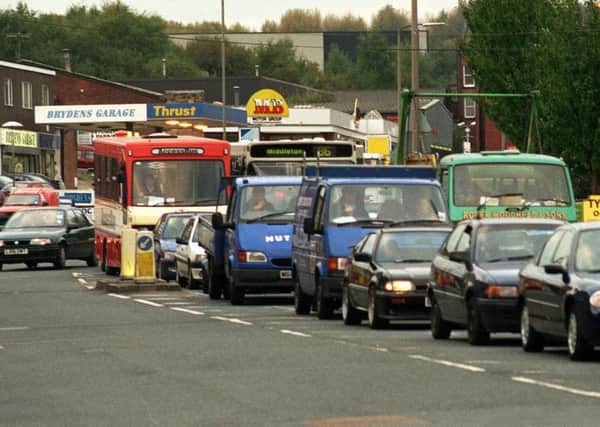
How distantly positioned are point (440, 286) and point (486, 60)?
41.1 m

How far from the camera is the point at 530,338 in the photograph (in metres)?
18.7

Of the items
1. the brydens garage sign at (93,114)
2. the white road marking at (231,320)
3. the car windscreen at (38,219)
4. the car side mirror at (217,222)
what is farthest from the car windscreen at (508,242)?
the brydens garage sign at (93,114)

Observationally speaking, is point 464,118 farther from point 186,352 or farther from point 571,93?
point 186,352

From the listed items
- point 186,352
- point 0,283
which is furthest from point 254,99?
point 186,352

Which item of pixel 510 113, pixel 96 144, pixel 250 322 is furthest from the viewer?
pixel 510 113

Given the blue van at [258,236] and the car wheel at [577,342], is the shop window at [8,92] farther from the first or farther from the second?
the car wheel at [577,342]

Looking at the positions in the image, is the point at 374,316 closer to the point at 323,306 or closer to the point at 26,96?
the point at 323,306

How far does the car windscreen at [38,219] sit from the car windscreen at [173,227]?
7723 mm

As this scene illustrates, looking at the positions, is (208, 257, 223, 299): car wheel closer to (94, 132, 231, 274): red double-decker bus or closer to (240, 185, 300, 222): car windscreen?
(240, 185, 300, 222): car windscreen

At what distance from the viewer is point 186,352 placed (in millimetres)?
19219

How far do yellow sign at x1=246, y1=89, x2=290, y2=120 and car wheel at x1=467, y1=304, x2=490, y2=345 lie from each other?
61.3 meters

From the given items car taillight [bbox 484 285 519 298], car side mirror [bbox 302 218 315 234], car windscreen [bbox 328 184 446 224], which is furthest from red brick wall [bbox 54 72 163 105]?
car taillight [bbox 484 285 519 298]

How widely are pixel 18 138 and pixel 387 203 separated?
76.6 metres

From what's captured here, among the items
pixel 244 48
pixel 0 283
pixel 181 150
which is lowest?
pixel 0 283
